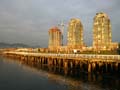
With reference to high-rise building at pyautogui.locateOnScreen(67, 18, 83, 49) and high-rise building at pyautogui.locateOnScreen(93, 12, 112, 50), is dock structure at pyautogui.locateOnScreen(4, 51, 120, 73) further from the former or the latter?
high-rise building at pyautogui.locateOnScreen(67, 18, 83, 49)

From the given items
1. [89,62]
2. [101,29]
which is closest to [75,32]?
[101,29]

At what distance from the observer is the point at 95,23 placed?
12875cm

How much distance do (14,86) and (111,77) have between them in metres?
15.4

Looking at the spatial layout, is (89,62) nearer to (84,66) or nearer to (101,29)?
(84,66)

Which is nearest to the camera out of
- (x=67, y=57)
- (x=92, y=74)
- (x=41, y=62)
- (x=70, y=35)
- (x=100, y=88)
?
(x=100, y=88)

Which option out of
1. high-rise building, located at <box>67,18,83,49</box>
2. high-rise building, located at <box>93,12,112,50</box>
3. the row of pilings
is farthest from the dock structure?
high-rise building, located at <box>67,18,83,49</box>

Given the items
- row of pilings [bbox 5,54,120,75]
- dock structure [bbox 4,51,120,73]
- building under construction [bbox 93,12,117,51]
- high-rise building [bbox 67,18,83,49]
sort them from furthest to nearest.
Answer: high-rise building [bbox 67,18,83,49] < building under construction [bbox 93,12,117,51] < row of pilings [bbox 5,54,120,75] < dock structure [bbox 4,51,120,73]

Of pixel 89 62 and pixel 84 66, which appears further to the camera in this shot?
pixel 84 66

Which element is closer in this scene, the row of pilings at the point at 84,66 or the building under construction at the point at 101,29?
the row of pilings at the point at 84,66

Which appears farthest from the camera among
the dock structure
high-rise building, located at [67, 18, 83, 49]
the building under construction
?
high-rise building, located at [67, 18, 83, 49]

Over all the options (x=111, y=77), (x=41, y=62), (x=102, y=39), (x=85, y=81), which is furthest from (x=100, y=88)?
(x=102, y=39)

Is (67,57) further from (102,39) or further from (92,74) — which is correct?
(102,39)

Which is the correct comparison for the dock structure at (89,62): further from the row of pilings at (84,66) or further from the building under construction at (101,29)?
the building under construction at (101,29)

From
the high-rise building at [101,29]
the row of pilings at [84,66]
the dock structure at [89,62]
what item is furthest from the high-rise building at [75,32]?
the dock structure at [89,62]
